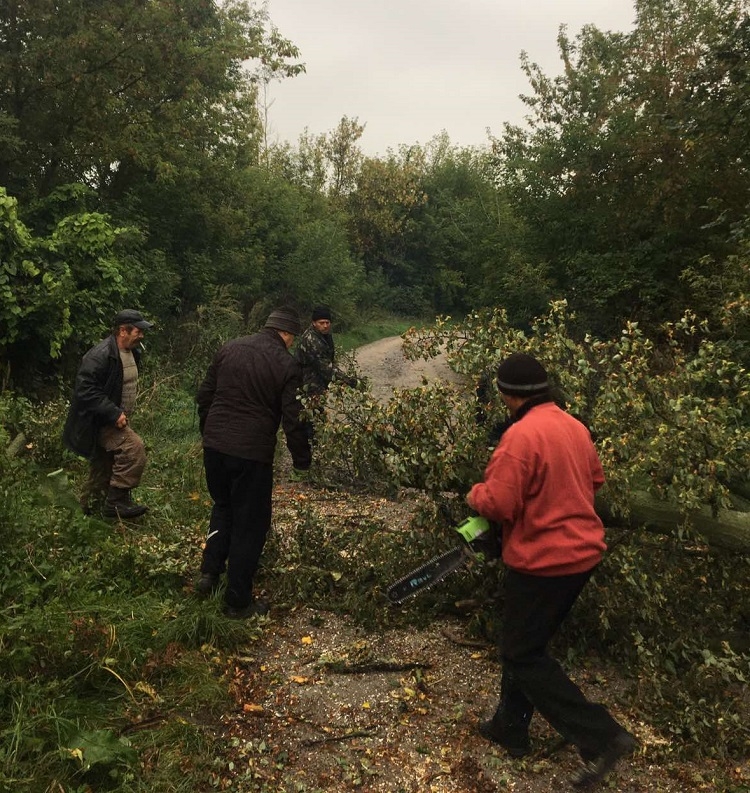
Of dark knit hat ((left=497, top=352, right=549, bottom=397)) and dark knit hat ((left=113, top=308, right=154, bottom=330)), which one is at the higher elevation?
dark knit hat ((left=113, top=308, right=154, bottom=330))

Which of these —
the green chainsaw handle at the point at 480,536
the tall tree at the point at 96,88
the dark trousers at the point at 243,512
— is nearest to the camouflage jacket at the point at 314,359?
the dark trousers at the point at 243,512

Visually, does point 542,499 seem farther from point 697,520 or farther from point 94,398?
point 94,398

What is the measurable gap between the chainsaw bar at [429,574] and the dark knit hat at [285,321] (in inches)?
64.0

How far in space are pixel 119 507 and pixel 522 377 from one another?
11.5ft

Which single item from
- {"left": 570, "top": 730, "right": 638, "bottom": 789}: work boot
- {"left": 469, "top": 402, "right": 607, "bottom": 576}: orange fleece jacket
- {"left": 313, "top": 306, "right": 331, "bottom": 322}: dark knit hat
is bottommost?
{"left": 570, "top": 730, "right": 638, "bottom": 789}: work boot

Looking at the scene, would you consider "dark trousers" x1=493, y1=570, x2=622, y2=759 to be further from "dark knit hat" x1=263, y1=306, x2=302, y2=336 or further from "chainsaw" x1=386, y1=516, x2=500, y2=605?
"dark knit hat" x1=263, y1=306, x2=302, y2=336

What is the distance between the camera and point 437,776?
275 cm

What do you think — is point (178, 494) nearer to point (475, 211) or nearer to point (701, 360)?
point (701, 360)

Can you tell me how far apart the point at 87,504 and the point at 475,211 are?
21932 millimetres

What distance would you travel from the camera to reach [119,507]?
4902 mm

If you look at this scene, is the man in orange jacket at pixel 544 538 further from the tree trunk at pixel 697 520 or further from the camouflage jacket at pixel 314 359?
the camouflage jacket at pixel 314 359

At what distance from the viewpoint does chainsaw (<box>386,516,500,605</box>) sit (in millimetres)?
2779

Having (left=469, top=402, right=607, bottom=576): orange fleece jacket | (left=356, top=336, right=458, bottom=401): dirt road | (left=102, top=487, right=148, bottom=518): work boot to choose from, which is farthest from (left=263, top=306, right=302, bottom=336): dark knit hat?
(left=356, top=336, right=458, bottom=401): dirt road

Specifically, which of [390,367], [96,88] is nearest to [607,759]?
[96,88]
